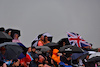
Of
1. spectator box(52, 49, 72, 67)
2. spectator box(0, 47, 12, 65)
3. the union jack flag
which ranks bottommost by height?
spectator box(52, 49, 72, 67)

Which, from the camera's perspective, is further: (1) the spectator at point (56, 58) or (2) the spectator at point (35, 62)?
(1) the spectator at point (56, 58)

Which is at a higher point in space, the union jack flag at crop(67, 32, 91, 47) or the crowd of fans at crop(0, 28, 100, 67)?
the union jack flag at crop(67, 32, 91, 47)

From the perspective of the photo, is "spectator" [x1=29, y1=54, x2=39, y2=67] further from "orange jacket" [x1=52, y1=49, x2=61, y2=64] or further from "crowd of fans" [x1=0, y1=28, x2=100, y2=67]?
"orange jacket" [x1=52, y1=49, x2=61, y2=64]

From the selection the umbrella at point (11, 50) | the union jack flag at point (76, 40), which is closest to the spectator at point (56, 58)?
the union jack flag at point (76, 40)

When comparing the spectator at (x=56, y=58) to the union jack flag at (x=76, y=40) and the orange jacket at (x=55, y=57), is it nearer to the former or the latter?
the orange jacket at (x=55, y=57)

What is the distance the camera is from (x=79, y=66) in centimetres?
1155

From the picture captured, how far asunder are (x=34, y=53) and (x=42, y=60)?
576mm

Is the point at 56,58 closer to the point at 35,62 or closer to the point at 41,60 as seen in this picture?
the point at 41,60

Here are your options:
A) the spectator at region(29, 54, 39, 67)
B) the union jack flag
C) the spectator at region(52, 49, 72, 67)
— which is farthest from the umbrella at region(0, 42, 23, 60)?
the union jack flag

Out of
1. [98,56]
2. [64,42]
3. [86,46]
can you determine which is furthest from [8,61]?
[86,46]

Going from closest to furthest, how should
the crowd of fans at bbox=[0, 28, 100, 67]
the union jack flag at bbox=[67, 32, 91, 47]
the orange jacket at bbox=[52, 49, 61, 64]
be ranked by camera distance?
the crowd of fans at bbox=[0, 28, 100, 67]
the orange jacket at bbox=[52, 49, 61, 64]
the union jack flag at bbox=[67, 32, 91, 47]

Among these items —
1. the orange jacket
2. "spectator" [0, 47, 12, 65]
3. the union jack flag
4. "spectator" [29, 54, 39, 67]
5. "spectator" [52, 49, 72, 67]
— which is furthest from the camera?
the union jack flag

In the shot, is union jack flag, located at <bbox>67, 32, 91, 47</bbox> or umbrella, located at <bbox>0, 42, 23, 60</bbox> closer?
umbrella, located at <bbox>0, 42, 23, 60</bbox>

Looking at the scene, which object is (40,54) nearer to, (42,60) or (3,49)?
(42,60)
